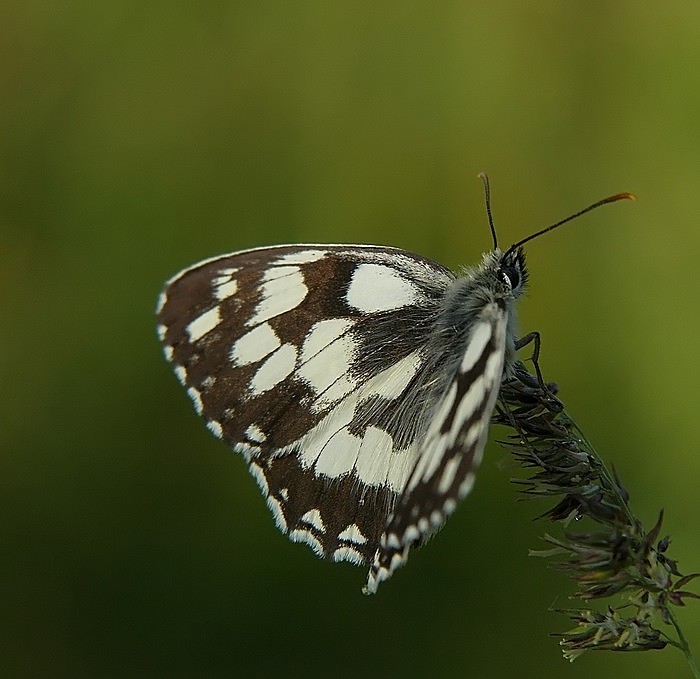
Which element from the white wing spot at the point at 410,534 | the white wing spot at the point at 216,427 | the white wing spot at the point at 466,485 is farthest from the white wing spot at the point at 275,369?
the white wing spot at the point at 466,485

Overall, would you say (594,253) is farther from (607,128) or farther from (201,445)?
(201,445)

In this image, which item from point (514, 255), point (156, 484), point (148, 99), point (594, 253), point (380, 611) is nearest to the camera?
point (514, 255)

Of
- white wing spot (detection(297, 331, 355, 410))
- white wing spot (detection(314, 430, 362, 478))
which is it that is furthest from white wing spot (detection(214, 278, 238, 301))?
white wing spot (detection(314, 430, 362, 478))

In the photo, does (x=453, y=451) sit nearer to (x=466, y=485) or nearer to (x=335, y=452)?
(x=466, y=485)

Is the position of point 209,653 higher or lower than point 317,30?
lower

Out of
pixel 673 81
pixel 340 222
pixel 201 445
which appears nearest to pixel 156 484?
pixel 201 445

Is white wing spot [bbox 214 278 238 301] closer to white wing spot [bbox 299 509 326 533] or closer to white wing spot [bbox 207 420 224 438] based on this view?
white wing spot [bbox 207 420 224 438]

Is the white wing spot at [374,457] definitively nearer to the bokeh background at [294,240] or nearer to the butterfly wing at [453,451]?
the butterfly wing at [453,451]
